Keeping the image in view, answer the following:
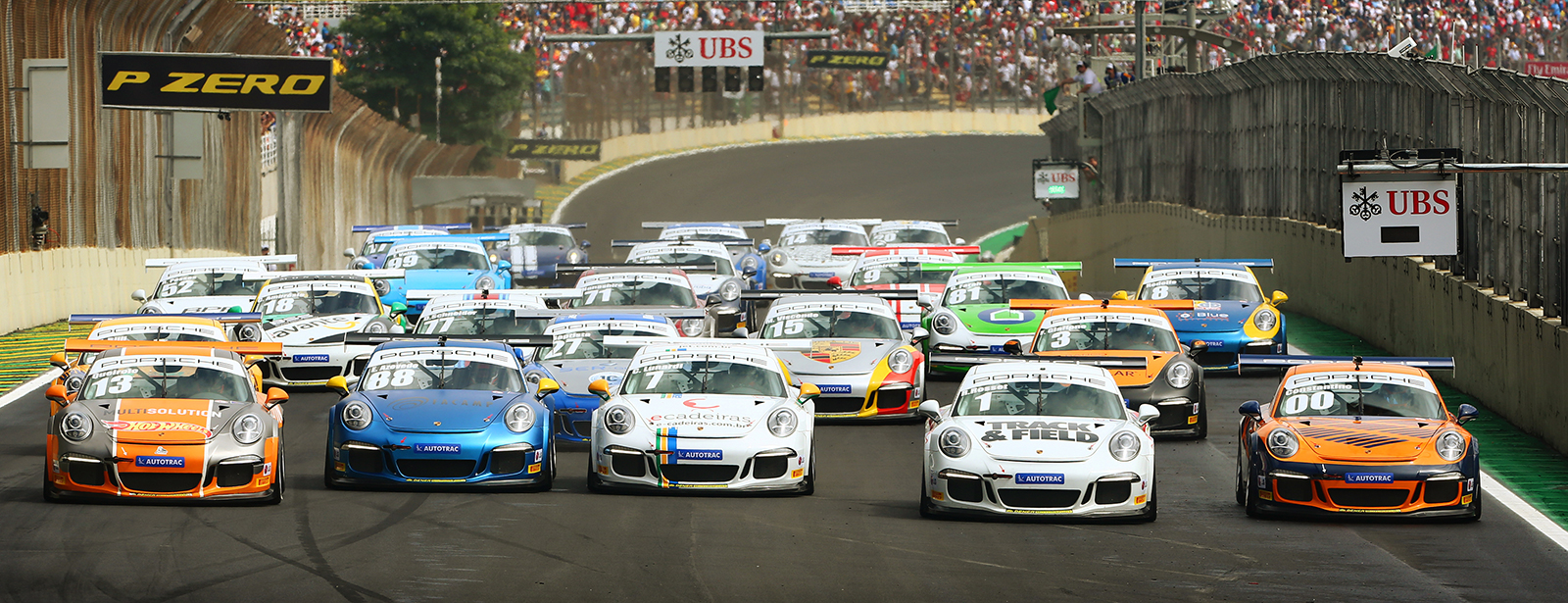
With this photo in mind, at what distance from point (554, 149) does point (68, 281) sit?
40.1 meters

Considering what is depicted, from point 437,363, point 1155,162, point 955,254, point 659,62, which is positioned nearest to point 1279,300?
point 955,254

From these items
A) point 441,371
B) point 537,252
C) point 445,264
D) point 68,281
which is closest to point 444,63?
point 537,252

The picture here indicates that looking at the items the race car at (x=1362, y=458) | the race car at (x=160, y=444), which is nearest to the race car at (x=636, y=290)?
the race car at (x=160, y=444)

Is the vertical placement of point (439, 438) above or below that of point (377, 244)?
below

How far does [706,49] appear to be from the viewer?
147 ft

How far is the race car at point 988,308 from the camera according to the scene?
69.6 feet

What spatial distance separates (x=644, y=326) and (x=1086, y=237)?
3217cm

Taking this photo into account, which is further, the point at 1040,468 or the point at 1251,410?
the point at 1251,410

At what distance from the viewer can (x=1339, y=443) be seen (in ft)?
42.3

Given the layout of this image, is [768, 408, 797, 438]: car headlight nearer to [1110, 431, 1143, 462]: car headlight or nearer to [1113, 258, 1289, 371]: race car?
[1110, 431, 1143, 462]: car headlight

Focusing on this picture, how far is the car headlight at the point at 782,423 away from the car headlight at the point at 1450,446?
436 cm

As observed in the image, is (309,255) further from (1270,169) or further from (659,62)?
(1270,169)

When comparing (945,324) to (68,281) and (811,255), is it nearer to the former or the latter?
(811,255)

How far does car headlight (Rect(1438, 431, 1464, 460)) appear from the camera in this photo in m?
12.7
